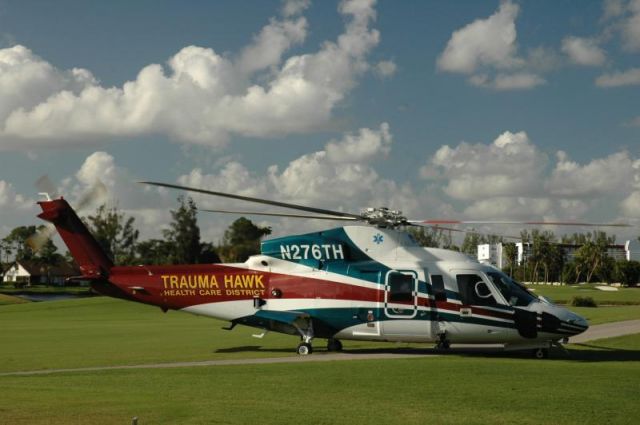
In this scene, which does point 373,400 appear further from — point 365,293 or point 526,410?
point 365,293

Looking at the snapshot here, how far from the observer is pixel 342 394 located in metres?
15.6

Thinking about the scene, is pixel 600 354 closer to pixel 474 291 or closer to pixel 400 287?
pixel 474 291

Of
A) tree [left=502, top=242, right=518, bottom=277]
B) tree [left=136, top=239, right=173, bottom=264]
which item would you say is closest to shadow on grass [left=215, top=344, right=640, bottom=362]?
tree [left=136, top=239, right=173, bottom=264]

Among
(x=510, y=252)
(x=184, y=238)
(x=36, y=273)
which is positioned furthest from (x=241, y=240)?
(x=36, y=273)

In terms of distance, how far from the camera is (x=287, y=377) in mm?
18281

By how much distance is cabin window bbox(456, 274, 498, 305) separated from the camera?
77.8ft

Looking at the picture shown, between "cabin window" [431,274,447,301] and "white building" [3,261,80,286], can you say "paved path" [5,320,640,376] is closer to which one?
"cabin window" [431,274,447,301]

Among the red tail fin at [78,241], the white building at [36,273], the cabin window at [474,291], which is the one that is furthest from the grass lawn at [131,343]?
the white building at [36,273]

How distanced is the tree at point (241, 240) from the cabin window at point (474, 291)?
48699mm

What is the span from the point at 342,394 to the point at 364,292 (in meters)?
9.32

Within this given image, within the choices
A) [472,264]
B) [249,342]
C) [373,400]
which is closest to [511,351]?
[472,264]

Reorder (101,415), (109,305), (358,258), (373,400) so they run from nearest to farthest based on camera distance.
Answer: (101,415)
(373,400)
(358,258)
(109,305)

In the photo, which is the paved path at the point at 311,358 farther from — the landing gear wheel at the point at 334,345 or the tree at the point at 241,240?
the tree at the point at 241,240

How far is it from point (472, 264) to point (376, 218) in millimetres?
3394
